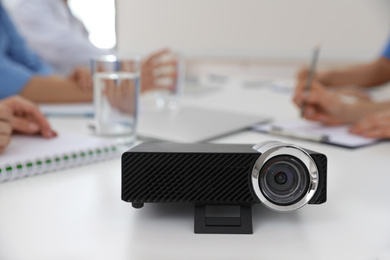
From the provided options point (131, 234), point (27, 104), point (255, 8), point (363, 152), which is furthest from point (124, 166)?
point (255, 8)

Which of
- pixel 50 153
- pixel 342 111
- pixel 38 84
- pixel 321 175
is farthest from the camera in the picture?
pixel 38 84

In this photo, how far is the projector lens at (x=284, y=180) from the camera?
0.46 m

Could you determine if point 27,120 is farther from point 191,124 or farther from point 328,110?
point 328,110

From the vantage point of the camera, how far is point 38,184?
60 cm

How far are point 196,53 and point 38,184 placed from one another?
2.32 m

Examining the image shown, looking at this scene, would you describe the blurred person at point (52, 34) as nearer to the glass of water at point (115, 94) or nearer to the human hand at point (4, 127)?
the glass of water at point (115, 94)

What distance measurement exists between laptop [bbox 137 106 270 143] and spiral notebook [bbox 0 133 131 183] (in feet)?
0.37

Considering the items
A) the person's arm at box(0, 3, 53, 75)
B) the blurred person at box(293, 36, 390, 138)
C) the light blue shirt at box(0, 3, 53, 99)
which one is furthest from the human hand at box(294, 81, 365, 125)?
the person's arm at box(0, 3, 53, 75)

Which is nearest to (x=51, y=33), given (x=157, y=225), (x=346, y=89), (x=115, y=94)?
(x=115, y=94)

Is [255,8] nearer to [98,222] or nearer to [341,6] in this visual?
[341,6]

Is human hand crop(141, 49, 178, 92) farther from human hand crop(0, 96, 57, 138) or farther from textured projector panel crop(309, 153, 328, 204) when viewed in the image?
textured projector panel crop(309, 153, 328, 204)

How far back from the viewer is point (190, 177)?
462mm

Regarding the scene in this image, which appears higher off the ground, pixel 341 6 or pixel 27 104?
pixel 341 6

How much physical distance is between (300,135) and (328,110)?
14 centimetres
